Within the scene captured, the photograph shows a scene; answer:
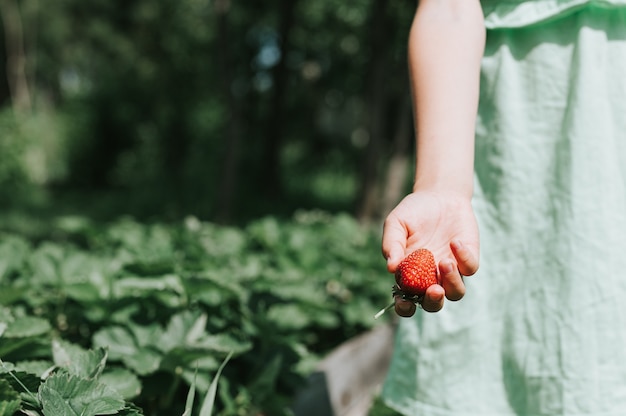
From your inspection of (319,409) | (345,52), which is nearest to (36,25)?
(345,52)

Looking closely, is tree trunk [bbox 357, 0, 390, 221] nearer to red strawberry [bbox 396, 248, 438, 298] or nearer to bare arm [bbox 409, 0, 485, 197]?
bare arm [bbox 409, 0, 485, 197]

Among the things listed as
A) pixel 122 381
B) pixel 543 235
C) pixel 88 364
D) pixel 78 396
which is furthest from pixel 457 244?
pixel 122 381

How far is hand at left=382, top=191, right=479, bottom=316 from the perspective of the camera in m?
1.02

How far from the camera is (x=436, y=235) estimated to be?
1113mm

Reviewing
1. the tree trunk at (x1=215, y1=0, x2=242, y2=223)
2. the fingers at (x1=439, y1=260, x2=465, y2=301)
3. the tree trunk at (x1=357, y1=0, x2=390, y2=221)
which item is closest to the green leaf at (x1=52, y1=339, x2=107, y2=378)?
the fingers at (x1=439, y1=260, x2=465, y2=301)

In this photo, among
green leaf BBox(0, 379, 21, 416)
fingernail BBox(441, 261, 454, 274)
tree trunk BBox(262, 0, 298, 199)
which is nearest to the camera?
fingernail BBox(441, 261, 454, 274)

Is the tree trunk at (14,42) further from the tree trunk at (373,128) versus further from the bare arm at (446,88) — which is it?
the bare arm at (446,88)

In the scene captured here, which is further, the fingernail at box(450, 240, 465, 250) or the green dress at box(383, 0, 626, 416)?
the green dress at box(383, 0, 626, 416)

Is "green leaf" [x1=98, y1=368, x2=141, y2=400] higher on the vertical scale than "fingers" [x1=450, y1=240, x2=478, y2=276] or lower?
lower

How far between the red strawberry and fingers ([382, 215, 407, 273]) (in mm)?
12

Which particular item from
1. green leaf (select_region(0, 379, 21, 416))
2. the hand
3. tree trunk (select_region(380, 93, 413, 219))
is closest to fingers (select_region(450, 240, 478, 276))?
the hand

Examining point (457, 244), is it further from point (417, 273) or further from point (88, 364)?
point (88, 364)

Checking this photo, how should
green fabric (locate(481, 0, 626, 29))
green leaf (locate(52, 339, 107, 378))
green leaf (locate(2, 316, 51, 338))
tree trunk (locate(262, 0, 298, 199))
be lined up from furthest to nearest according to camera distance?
tree trunk (locate(262, 0, 298, 199)), green leaf (locate(2, 316, 51, 338)), green leaf (locate(52, 339, 107, 378)), green fabric (locate(481, 0, 626, 29))

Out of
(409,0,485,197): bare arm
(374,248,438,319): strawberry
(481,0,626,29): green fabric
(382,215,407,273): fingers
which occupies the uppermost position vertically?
(481,0,626,29): green fabric
